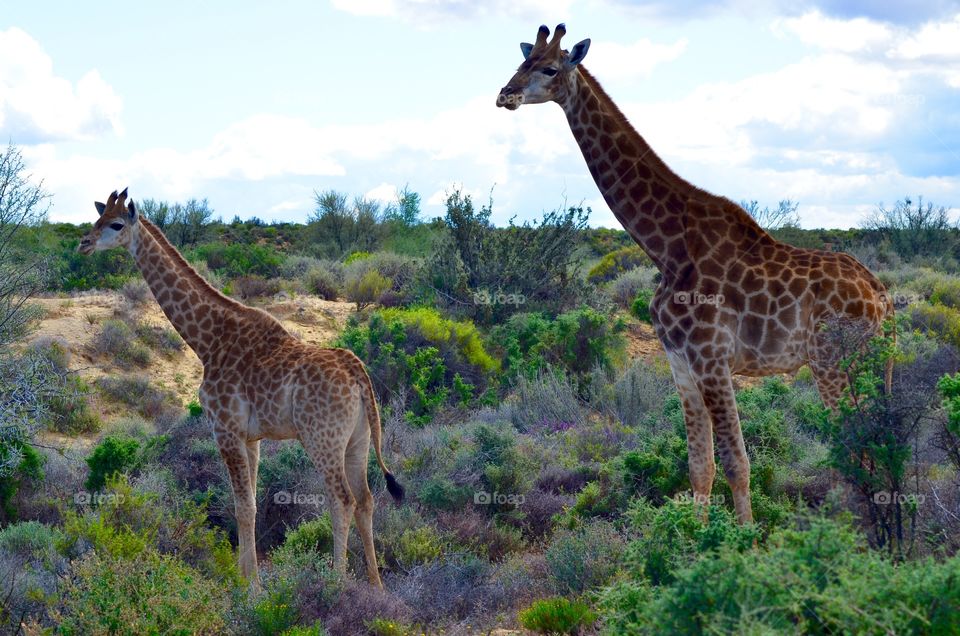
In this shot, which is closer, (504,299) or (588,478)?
(588,478)

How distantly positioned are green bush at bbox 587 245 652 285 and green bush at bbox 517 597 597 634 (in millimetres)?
18132

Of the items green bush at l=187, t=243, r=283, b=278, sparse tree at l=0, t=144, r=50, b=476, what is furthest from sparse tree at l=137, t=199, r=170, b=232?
sparse tree at l=0, t=144, r=50, b=476

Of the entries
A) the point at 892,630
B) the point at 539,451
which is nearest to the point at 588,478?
the point at 539,451

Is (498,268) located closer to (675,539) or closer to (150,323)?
(150,323)

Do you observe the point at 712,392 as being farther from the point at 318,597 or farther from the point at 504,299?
the point at 504,299

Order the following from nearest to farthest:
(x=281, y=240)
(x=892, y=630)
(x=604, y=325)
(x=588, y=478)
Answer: (x=892, y=630) < (x=588, y=478) < (x=604, y=325) < (x=281, y=240)

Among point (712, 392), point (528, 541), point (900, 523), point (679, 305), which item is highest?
point (679, 305)

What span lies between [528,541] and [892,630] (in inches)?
229

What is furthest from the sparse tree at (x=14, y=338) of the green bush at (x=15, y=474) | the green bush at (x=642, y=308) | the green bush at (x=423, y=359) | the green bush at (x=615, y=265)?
the green bush at (x=615, y=265)

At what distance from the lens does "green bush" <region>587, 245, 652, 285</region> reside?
81.5 ft

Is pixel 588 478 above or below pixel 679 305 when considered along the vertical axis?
below

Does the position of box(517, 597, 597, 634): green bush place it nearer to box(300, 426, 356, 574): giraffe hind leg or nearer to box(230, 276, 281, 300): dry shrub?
box(300, 426, 356, 574): giraffe hind leg

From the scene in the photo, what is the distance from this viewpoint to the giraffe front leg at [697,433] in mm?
6723

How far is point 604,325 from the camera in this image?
49.5 ft
